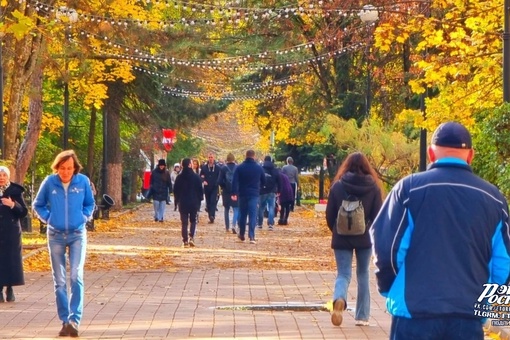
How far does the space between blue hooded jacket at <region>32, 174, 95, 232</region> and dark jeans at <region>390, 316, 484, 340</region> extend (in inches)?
248

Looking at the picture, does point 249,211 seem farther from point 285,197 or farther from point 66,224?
point 66,224

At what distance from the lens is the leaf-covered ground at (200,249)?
20348mm

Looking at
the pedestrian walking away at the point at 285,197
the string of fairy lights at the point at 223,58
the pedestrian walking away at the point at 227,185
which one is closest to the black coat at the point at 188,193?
the string of fairy lights at the point at 223,58

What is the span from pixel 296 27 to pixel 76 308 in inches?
1122

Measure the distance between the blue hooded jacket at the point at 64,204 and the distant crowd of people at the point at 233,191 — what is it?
12.0 m

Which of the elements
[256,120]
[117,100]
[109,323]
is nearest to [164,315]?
[109,323]

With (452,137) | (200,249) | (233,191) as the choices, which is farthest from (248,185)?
(452,137)

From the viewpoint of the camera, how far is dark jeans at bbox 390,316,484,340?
19.4ft

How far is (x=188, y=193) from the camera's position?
950 inches

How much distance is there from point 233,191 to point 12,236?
11.4m

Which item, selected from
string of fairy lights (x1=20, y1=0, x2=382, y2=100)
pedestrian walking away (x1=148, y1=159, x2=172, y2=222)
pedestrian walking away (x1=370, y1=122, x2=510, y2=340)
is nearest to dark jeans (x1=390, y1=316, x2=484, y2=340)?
pedestrian walking away (x1=370, y1=122, x2=510, y2=340)

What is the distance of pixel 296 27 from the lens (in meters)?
39.4

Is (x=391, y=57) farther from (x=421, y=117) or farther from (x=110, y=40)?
(x=421, y=117)

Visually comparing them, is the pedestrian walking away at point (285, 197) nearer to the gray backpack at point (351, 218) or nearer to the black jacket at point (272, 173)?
the black jacket at point (272, 173)
